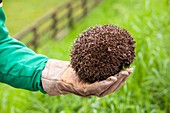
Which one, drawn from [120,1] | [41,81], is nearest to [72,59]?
[41,81]

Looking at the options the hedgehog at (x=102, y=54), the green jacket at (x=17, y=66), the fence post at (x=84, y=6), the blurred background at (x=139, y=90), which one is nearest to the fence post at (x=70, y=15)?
the fence post at (x=84, y=6)

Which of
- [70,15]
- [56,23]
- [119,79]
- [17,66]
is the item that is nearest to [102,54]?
[119,79]

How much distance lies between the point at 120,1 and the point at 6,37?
9.82 metres

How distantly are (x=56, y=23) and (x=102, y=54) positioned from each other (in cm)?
889

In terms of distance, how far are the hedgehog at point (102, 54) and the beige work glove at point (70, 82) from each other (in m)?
0.05

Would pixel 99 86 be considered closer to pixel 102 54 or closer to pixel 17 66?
pixel 102 54

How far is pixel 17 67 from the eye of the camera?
274 centimetres

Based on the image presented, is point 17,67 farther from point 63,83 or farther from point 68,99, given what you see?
point 68,99

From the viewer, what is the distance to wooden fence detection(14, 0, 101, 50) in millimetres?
9719

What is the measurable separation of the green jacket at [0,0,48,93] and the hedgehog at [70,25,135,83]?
0.34 metres

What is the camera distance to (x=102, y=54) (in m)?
2.47

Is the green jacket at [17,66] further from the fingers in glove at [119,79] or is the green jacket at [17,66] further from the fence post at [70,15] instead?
the fence post at [70,15]

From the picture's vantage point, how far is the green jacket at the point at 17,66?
8.94 ft

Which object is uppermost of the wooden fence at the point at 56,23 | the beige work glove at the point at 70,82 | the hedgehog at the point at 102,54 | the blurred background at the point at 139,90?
the hedgehog at the point at 102,54
